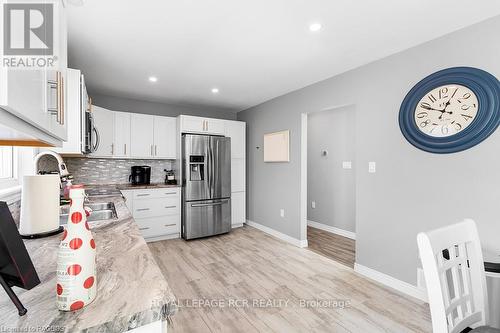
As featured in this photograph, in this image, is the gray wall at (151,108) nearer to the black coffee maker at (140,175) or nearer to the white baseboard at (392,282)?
the black coffee maker at (140,175)

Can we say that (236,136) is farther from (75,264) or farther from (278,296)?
(75,264)

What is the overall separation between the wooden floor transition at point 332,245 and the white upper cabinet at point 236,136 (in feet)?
6.71

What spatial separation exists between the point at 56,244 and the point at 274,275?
217 centimetres

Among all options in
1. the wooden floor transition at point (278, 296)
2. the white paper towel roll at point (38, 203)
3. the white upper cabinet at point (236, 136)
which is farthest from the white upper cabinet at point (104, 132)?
the white paper towel roll at point (38, 203)

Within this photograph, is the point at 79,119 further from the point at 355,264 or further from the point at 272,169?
the point at 355,264

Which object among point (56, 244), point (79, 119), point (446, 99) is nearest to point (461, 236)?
point (446, 99)

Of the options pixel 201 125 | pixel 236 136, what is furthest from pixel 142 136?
pixel 236 136

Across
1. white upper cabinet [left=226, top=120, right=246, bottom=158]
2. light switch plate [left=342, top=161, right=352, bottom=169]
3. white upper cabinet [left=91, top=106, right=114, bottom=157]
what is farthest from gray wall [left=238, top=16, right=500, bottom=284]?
white upper cabinet [left=91, top=106, right=114, bottom=157]

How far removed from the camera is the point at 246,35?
207 centimetres

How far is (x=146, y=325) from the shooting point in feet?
1.99

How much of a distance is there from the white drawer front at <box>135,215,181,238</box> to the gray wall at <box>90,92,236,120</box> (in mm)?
1977

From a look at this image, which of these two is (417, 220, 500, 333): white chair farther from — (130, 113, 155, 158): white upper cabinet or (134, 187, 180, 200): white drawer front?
(130, 113, 155, 158): white upper cabinet

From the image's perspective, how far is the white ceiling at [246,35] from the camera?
1.69 meters

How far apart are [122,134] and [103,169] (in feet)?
2.33
